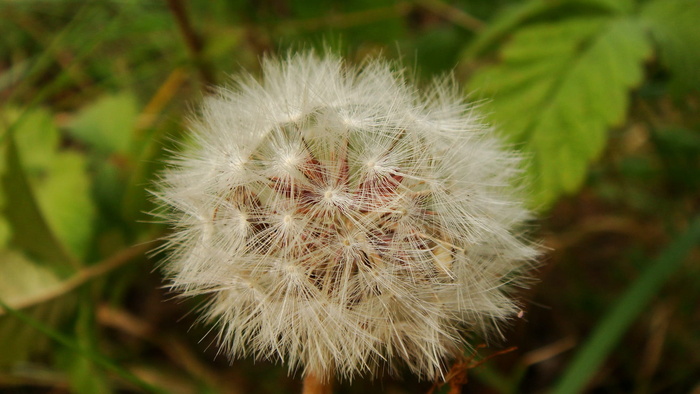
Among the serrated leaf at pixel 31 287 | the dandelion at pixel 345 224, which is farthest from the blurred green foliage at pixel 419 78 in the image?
the dandelion at pixel 345 224

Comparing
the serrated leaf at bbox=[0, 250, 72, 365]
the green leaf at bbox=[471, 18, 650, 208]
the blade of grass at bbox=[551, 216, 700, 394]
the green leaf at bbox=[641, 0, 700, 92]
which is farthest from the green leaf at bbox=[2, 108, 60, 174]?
the green leaf at bbox=[641, 0, 700, 92]

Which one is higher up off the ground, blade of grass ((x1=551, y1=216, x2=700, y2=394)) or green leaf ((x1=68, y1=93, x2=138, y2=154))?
green leaf ((x1=68, y1=93, x2=138, y2=154))

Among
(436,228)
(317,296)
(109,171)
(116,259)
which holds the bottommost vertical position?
(317,296)

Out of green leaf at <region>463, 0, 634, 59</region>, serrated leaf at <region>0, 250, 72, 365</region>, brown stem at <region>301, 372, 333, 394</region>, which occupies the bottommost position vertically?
brown stem at <region>301, 372, 333, 394</region>

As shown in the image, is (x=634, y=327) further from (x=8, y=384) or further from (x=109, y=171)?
(x=8, y=384)

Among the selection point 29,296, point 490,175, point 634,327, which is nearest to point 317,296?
point 490,175

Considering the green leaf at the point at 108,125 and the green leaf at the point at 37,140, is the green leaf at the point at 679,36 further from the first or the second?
the green leaf at the point at 37,140

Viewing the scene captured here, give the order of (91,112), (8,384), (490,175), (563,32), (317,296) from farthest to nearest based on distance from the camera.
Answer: (91,112), (8,384), (563,32), (490,175), (317,296)

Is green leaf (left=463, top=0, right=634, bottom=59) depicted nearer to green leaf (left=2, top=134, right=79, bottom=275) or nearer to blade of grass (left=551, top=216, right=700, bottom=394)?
blade of grass (left=551, top=216, right=700, bottom=394)
